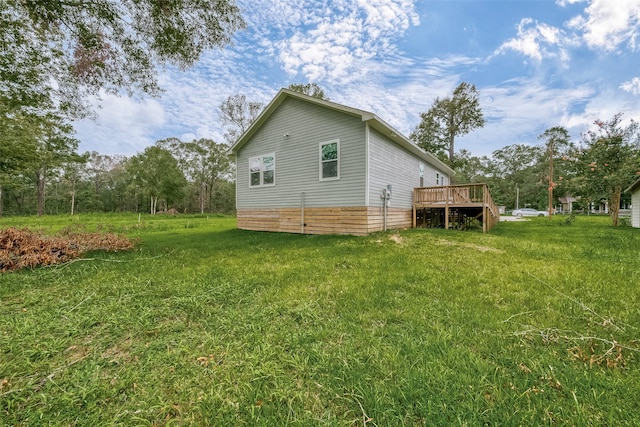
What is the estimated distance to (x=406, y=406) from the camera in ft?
5.11

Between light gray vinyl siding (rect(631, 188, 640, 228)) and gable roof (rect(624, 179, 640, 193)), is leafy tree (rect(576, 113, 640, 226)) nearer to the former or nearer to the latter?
gable roof (rect(624, 179, 640, 193))

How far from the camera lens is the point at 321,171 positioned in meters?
9.38

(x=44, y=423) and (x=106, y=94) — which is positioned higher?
(x=106, y=94)

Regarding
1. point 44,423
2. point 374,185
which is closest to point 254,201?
point 374,185

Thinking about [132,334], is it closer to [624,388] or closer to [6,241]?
[624,388]

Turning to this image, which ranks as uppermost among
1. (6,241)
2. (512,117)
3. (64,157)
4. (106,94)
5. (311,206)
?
(512,117)

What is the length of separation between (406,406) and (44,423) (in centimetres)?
212

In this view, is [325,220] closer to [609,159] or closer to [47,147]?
[609,159]

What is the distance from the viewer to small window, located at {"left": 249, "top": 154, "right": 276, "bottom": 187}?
35.4 ft

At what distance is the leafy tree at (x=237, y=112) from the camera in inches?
880

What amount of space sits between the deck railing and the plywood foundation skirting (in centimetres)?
82

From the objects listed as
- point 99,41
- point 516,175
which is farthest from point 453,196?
point 516,175

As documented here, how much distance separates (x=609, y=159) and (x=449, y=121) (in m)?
10.0

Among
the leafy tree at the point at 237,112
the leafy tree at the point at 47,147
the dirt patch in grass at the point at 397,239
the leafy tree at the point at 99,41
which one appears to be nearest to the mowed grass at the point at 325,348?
the dirt patch in grass at the point at 397,239
